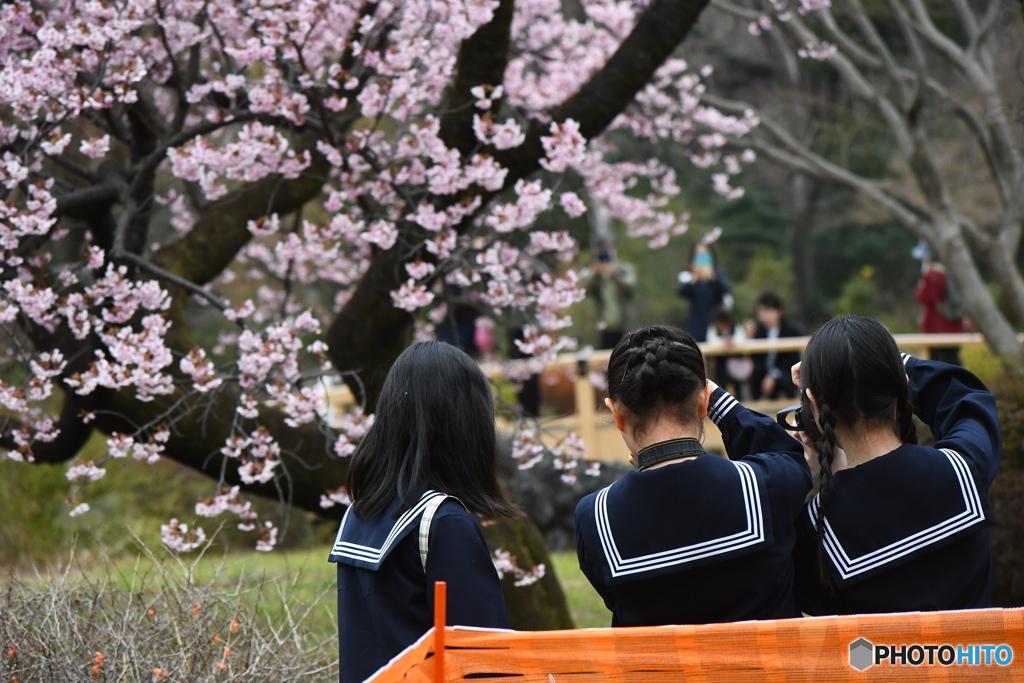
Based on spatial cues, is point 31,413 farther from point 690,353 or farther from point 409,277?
point 690,353

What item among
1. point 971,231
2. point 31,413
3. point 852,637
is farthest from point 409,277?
point 971,231

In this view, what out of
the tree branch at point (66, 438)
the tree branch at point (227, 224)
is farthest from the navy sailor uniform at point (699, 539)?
the tree branch at point (227, 224)

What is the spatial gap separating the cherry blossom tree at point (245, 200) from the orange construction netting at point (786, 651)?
6.75ft

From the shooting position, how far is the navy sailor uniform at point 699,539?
6.99 feet

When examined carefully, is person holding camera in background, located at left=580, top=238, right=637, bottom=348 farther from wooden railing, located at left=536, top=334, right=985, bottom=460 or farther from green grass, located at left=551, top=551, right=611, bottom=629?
green grass, located at left=551, top=551, right=611, bottom=629

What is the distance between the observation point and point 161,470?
9820 mm

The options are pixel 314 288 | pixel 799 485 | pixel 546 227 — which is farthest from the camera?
pixel 314 288

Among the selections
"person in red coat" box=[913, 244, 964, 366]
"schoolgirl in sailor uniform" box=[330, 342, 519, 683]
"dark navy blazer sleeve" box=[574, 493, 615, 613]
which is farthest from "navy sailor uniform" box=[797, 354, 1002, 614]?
"person in red coat" box=[913, 244, 964, 366]

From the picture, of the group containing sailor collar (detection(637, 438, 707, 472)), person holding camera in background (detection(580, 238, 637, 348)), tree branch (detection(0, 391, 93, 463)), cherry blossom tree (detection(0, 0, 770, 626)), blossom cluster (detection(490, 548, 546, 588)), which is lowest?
sailor collar (detection(637, 438, 707, 472))

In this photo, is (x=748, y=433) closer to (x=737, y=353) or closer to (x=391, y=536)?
(x=391, y=536)

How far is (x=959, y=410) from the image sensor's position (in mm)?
2441

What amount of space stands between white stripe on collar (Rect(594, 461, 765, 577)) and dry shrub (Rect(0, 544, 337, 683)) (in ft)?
5.21

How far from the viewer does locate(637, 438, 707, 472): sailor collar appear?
2.19 metres

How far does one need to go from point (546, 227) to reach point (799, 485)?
5.65 metres
